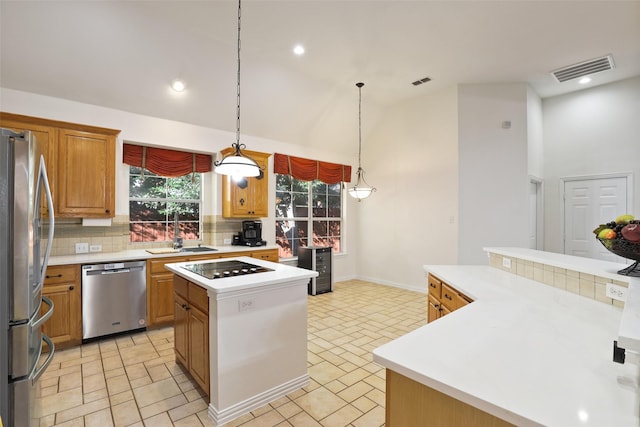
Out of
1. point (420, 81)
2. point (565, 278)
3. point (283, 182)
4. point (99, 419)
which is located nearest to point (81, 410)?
point (99, 419)

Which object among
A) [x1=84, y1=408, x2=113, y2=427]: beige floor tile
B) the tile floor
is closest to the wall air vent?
the tile floor

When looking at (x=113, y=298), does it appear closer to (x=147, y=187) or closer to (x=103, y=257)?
(x=103, y=257)

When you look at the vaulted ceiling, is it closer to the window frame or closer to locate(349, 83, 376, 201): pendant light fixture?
locate(349, 83, 376, 201): pendant light fixture

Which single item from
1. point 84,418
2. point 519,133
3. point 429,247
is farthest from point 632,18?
point 84,418

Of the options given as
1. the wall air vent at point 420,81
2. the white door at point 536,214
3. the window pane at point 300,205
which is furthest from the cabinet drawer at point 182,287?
the white door at point 536,214

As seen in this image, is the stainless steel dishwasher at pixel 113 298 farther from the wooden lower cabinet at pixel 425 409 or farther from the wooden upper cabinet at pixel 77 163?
the wooden lower cabinet at pixel 425 409

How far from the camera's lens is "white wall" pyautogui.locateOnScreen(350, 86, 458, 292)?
16.8 feet

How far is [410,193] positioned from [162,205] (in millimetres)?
4260

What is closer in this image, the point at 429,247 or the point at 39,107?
the point at 39,107

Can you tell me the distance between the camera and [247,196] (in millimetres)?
4801

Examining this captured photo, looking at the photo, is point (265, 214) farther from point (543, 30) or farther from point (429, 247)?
point (543, 30)

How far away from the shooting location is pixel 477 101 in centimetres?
493

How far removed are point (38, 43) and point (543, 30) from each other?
218 inches

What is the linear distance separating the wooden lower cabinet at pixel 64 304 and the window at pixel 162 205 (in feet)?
3.84
